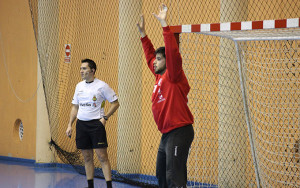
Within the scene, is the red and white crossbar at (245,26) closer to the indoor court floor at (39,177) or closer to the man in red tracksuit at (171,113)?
the man in red tracksuit at (171,113)

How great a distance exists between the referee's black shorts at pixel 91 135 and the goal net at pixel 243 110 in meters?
1.49

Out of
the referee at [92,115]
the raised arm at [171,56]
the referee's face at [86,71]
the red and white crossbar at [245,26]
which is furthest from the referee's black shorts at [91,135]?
the raised arm at [171,56]

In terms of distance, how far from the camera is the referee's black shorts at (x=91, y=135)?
6.43m

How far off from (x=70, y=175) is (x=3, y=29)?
3969mm

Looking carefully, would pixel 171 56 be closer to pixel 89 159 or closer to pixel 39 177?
pixel 89 159

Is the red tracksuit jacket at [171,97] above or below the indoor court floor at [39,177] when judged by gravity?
above

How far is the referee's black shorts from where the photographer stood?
6434 millimetres

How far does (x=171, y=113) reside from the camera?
4379mm

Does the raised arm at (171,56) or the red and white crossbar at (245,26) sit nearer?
the raised arm at (171,56)

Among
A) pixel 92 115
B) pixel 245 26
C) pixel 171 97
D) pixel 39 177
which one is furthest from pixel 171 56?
pixel 39 177

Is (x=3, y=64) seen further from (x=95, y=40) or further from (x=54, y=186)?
(x=54, y=186)

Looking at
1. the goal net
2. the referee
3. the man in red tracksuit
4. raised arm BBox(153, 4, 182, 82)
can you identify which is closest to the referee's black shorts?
the referee

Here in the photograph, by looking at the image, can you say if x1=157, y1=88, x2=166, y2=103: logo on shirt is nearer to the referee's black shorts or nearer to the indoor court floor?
the referee's black shorts

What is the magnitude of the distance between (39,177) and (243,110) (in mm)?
3913
